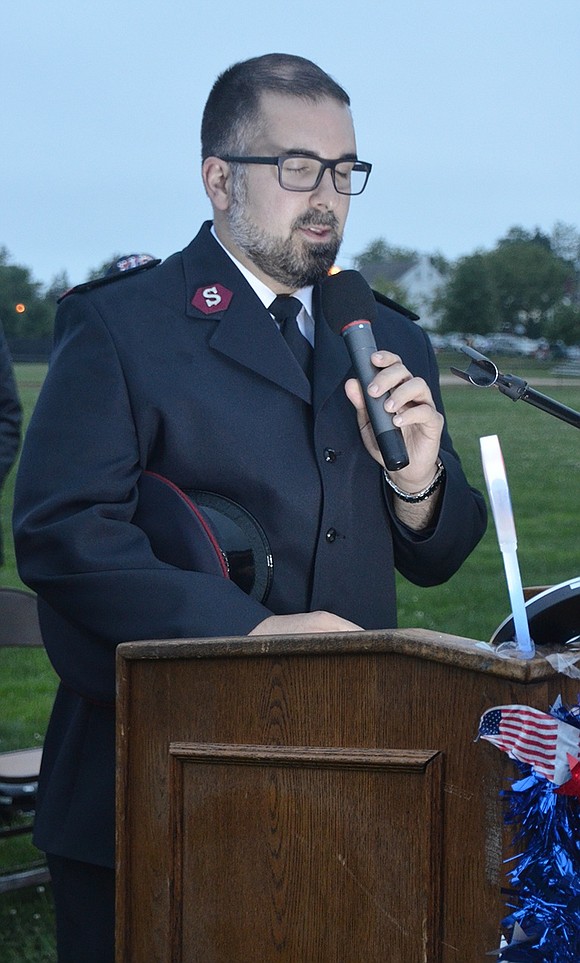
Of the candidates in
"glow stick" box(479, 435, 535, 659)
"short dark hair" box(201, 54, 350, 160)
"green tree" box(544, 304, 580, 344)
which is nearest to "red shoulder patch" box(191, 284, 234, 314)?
"short dark hair" box(201, 54, 350, 160)

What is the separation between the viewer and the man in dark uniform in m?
1.90

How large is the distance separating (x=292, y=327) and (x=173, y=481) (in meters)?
0.38

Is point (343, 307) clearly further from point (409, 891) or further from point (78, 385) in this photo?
point (409, 891)

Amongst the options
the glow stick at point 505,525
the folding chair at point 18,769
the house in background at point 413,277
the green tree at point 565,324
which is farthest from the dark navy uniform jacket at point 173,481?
the house in background at point 413,277

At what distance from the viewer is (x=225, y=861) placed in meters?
1.53

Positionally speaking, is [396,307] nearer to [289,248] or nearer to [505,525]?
[289,248]

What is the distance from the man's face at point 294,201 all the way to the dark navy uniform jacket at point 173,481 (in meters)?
0.08

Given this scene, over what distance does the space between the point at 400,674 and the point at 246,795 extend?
30cm

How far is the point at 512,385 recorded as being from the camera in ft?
6.22

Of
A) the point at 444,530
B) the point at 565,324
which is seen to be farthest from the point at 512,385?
the point at 565,324

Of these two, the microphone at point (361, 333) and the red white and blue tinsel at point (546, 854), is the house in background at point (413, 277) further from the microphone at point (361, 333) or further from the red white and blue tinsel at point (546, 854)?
the red white and blue tinsel at point (546, 854)

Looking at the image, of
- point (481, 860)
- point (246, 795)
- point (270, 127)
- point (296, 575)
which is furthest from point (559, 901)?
point (270, 127)

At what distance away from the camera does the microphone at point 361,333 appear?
1760mm

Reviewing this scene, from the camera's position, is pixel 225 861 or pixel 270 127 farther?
pixel 270 127
